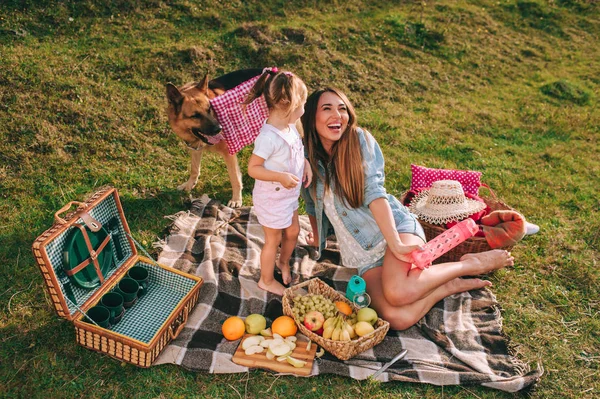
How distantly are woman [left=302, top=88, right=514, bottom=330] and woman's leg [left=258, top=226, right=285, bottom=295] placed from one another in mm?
474

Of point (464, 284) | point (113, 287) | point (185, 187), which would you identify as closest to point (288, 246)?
point (113, 287)

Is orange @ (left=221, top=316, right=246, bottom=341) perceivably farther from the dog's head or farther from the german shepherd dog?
the dog's head

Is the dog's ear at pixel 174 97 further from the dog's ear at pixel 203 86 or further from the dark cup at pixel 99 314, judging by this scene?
the dark cup at pixel 99 314

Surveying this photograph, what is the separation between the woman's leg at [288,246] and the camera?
12.9 feet

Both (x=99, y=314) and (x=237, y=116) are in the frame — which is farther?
(x=237, y=116)

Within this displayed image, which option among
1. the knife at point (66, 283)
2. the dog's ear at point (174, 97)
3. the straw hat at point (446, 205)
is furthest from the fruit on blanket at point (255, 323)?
the dog's ear at point (174, 97)

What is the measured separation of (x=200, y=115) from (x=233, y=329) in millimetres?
2457

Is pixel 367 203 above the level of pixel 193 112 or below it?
below

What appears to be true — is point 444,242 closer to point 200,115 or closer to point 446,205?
point 446,205

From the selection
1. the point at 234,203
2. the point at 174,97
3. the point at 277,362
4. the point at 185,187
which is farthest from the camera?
the point at 185,187

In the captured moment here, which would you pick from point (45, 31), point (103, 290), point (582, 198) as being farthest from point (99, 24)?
point (582, 198)

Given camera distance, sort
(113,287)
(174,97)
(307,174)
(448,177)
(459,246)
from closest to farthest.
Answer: (113,287) → (307,174) → (459,246) → (174,97) → (448,177)

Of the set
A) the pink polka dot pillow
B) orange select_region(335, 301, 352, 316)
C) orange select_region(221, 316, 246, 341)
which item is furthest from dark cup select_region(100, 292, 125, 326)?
the pink polka dot pillow

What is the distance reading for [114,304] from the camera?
342cm
